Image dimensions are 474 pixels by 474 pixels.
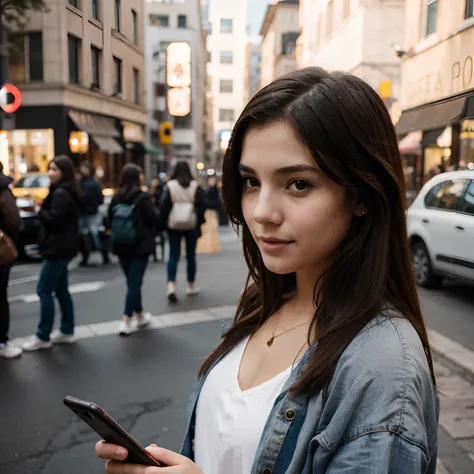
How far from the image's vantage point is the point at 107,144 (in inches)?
77.3

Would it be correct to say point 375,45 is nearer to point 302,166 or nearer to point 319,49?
point 319,49

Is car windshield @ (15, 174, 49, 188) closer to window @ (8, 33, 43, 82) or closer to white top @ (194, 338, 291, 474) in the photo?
window @ (8, 33, 43, 82)

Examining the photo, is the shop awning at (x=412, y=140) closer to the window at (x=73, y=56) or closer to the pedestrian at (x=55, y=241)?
the window at (x=73, y=56)

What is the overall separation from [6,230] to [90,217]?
208 inches

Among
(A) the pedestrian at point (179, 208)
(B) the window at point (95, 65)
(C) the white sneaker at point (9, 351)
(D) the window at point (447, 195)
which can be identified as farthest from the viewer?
(A) the pedestrian at point (179, 208)

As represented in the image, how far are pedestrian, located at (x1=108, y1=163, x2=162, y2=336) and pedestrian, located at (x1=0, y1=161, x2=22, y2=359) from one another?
0.98 metres

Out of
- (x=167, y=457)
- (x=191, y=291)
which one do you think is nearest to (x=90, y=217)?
(x=191, y=291)

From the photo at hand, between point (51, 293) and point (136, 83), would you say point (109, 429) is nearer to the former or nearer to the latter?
point (136, 83)

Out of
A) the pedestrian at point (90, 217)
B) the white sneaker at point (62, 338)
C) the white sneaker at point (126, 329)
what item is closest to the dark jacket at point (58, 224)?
the white sneaker at point (62, 338)

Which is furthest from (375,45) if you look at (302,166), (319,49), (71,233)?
(71,233)

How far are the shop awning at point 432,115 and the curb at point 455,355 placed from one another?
70.9 inches

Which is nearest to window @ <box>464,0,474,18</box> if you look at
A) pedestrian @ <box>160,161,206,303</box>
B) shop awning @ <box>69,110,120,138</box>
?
shop awning @ <box>69,110,120,138</box>

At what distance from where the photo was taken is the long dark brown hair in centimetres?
105

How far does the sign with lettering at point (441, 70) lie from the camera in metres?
1.41
